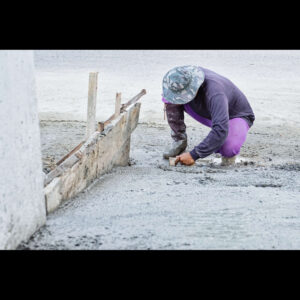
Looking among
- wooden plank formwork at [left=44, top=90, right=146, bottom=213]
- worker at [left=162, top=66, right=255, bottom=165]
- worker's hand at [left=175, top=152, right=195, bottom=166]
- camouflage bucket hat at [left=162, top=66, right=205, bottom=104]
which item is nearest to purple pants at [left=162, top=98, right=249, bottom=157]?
worker at [left=162, top=66, right=255, bottom=165]

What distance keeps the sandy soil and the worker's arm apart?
341 mm

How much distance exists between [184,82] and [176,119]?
853mm

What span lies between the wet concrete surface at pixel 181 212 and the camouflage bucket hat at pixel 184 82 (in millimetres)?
660

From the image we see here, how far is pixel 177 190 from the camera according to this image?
2.57 metres

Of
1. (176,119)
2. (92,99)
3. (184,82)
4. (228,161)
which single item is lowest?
(228,161)

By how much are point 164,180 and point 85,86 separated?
17.4ft

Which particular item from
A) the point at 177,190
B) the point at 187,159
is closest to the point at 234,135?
the point at 187,159

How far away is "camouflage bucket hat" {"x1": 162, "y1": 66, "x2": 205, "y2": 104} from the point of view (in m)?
3.34

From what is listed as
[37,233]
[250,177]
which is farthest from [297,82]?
[37,233]

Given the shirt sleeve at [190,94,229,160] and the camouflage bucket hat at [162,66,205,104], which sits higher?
the camouflage bucket hat at [162,66,205,104]

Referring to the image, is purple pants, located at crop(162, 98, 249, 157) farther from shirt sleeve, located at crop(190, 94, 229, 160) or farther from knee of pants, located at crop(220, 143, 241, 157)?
shirt sleeve, located at crop(190, 94, 229, 160)

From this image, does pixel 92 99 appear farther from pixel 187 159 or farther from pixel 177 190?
pixel 177 190

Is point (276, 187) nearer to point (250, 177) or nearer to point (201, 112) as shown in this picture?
point (250, 177)

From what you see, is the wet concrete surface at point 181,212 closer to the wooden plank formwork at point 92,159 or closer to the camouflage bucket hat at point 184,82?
the wooden plank formwork at point 92,159
